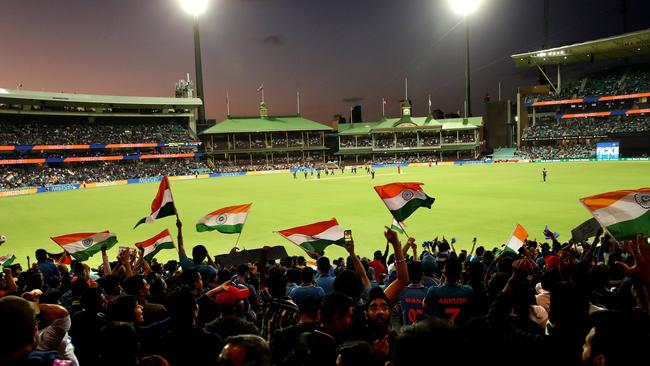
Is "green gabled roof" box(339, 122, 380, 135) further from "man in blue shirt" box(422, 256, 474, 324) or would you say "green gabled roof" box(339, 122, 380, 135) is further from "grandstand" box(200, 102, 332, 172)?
"man in blue shirt" box(422, 256, 474, 324)

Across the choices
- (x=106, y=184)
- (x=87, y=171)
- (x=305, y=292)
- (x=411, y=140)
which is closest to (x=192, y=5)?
(x=106, y=184)

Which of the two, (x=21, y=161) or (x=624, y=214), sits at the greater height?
(x=21, y=161)

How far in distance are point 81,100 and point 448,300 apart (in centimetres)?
9398

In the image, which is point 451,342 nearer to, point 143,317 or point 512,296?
point 512,296

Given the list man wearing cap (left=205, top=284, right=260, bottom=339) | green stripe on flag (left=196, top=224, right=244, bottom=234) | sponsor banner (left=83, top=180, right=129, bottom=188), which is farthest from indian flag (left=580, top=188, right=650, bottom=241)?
sponsor banner (left=83, top=180, right=129, bottom=188)

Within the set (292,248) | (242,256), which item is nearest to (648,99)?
(292,248)

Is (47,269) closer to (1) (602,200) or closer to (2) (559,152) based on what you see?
(1) (602,200)

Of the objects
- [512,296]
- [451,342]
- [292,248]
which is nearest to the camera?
[451,342]

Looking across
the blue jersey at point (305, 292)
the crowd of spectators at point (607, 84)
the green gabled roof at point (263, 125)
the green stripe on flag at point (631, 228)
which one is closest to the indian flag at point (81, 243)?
the blue jersey at point (305, 292)

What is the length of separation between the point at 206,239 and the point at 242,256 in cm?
1260

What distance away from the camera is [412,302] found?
17.4 ft

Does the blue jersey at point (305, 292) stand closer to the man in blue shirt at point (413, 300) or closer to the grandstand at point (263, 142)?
the man in blue shirt at point (413, 300)

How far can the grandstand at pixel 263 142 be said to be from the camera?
106375 mm

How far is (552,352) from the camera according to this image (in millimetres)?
2996
